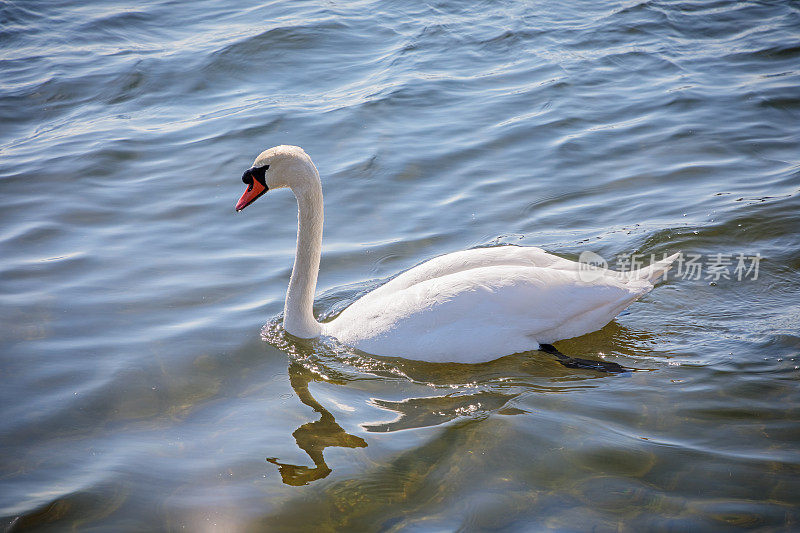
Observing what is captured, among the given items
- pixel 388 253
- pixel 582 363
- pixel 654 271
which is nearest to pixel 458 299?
pixel 582 363

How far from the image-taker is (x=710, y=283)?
6418 mm

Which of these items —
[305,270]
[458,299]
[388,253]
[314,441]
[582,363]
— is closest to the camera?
[314,441]

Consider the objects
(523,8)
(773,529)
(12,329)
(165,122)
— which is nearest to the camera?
(773,529)

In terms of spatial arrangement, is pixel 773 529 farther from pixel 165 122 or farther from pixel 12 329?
pixel 165 122

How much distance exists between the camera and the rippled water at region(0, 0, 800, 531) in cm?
437

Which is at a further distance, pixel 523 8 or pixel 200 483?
pixel 523 8

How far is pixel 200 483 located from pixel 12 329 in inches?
105

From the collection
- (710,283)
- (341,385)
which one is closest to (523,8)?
(710,283)

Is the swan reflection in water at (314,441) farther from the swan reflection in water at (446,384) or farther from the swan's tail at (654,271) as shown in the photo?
the swan's tail at (654,271)

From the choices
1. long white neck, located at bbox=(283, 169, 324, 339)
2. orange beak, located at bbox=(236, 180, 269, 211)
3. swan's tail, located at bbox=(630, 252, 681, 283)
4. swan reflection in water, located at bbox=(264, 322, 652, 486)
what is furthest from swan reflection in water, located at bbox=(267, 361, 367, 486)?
swan's tail, located at bbox=(630, 252, 681, 283)

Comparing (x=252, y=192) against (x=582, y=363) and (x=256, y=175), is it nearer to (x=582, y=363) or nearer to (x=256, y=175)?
(x=256, y=175)

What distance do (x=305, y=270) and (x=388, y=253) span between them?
1.41m

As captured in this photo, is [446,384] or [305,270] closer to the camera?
[446,384]

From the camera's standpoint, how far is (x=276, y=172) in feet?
18.7
